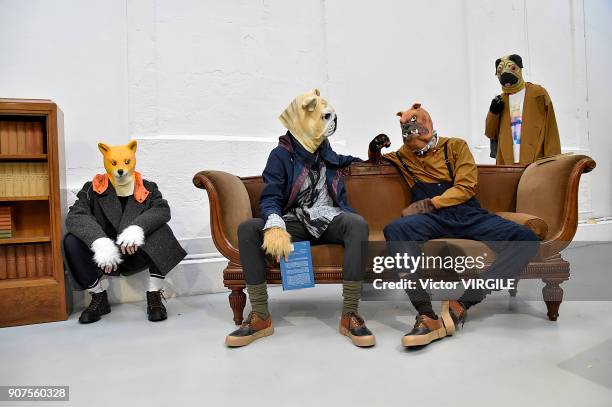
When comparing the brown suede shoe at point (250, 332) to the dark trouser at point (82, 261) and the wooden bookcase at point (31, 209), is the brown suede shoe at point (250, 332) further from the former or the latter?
the wooden bookcase at point (31, 209)

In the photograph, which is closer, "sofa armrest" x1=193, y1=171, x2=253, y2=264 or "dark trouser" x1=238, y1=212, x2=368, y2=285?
"dark trouser" x1=238, y1=212, x2=368, y2=285

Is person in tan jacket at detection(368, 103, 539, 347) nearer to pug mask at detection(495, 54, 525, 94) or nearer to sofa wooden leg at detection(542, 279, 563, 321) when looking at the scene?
sofa wooden leg at detection(542, 279, 563, 321)

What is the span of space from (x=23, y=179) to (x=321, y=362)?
205 centimetres

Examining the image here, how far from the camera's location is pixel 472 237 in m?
2.16

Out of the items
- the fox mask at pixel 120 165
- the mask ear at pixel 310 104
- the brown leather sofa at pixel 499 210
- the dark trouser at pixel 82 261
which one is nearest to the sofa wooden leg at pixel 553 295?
the brown leather sofa at pixel 499 210

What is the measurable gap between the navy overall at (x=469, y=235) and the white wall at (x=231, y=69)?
1.53m

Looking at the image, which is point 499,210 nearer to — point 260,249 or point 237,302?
point 260,249

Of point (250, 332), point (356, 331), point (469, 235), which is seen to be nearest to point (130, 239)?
point (250, 332)

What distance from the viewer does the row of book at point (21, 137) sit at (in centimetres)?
247

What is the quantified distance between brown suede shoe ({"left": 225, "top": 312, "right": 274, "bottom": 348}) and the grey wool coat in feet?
2.51

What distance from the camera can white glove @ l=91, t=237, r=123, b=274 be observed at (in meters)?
2.24

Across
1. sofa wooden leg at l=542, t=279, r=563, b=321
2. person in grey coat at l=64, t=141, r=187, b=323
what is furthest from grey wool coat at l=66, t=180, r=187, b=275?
sofa wooden leg at l=542, t=279, r=563, b=321

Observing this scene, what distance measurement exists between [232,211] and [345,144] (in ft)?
5.41

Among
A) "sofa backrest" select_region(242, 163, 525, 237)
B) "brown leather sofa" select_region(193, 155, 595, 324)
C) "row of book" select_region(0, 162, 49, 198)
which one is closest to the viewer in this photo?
"brown leather sofa" select_region(193, 155, 595, 324)
